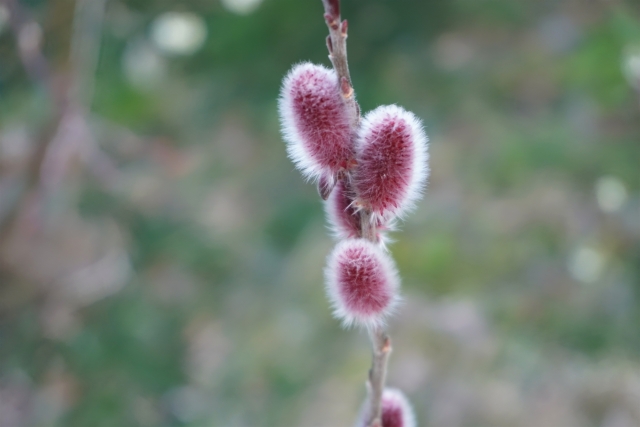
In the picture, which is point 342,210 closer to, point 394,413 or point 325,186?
point 325,186

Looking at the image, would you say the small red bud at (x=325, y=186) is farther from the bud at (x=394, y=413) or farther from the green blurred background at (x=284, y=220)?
the green blurred background at (x=284, y=220)

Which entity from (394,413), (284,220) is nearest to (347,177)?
(394,413)

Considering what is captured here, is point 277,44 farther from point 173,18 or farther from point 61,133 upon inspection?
point 61,133

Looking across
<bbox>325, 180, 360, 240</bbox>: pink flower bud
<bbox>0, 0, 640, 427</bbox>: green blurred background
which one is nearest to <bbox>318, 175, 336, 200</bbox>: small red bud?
<bbox>325, 180, 360, 240</bbox>: pink flower bud

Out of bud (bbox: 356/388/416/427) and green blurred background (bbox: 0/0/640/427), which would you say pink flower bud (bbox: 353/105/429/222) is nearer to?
bud (bbox: 356/388/416/427)

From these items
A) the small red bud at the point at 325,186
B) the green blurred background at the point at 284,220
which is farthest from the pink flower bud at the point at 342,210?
the green blurred background at the point at 284,220

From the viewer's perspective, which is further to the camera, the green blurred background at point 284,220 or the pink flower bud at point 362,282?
the green blurred background at point 284,220

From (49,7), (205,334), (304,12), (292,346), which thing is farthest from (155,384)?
(304,12)
